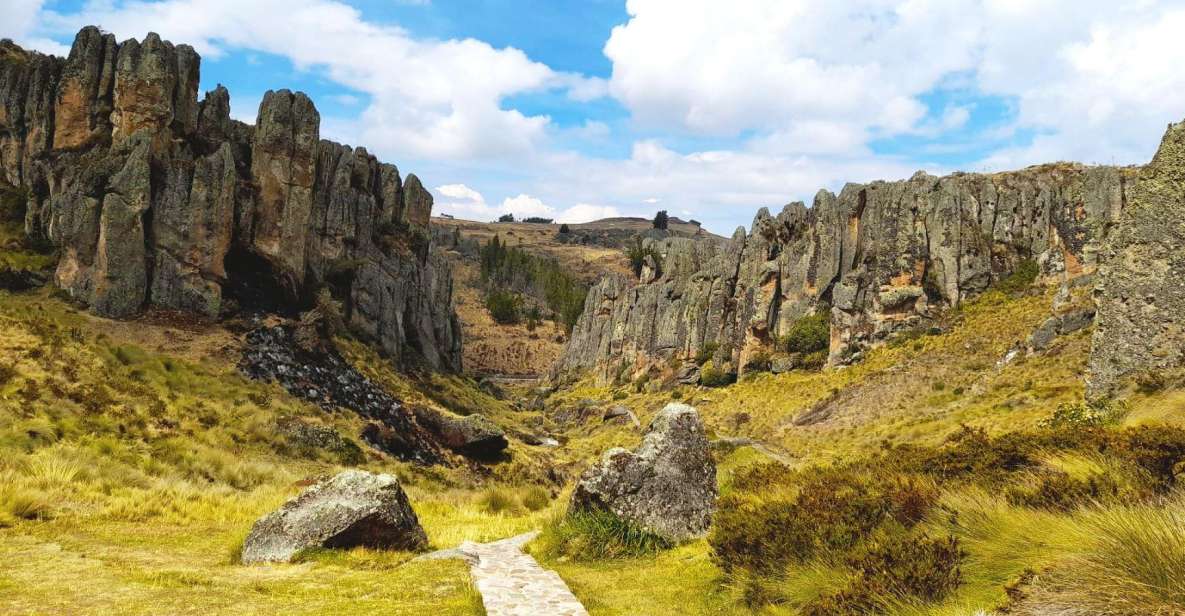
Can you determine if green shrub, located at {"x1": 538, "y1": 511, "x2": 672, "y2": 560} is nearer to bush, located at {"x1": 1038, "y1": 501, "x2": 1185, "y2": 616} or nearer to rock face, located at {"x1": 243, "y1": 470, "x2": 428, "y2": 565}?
rock face, located at {"x1": 243, "y1": 470, "x2": 428, "y2": 565}

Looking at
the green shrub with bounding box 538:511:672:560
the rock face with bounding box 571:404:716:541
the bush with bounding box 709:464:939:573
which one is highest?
the bush with bounding box 709:464:939:573

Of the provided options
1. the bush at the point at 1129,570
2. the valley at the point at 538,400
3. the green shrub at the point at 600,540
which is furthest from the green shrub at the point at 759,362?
the bush at the point at 1129,570

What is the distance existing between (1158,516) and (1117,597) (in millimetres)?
1056

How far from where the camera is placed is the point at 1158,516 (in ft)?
19.1

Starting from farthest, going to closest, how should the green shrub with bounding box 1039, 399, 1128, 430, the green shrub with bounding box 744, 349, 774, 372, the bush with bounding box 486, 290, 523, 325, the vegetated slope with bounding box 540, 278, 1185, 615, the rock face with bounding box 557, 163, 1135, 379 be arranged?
the bush with bounding box 486, 290, 523, 325 < the green shrub with bounding box 744, 349, 774, 372 < the rock face with bounding box 557, 163, 1135, 379 < the green shrub with bounding box 1039, 399, 1128, 430 < the vegetated slope with bounding box 540, 278, 1185, 615

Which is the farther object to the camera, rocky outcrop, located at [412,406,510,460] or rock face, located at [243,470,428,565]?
rocky outcrop, located at [412,406,510,460]

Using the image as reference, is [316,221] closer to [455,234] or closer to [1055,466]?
[1055,466]

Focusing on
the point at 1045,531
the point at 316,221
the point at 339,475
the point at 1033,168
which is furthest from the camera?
the point at 1033,168

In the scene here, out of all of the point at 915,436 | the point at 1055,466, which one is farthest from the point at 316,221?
the point at 1055,466

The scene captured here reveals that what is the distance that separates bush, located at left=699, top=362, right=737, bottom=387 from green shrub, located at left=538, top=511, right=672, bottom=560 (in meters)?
56.7

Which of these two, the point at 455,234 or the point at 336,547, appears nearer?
the point at 336,547

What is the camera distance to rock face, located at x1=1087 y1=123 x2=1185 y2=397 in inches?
590

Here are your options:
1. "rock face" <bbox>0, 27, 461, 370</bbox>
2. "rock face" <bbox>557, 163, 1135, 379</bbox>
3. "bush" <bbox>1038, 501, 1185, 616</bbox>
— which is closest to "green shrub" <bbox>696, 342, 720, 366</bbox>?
"rock face" <bbox>557, 163, 1135, 379</bbox>

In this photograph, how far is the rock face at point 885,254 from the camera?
56.5 metres
